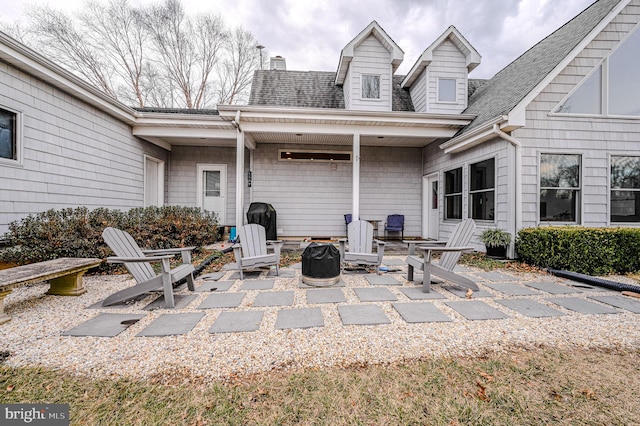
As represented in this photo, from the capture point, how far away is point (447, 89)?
26.8 feet

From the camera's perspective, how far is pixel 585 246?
15.0 ft

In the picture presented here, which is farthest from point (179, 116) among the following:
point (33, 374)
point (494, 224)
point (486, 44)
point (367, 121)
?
point (486, 44)

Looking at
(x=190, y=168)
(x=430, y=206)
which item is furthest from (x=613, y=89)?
(x=190, y=168)

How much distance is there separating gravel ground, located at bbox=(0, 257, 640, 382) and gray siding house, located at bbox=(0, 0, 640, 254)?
2925 mm

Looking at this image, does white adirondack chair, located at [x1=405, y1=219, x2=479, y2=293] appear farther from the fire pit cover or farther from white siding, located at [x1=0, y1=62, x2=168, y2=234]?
white siding, located at [x1=0, y1=62, x2=168, y2=234]

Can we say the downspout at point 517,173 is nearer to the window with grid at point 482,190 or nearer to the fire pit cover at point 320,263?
the window with grid at point 482,190

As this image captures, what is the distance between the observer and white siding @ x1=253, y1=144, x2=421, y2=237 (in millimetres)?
8719

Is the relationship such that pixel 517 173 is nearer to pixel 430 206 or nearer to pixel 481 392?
pixel 430 206

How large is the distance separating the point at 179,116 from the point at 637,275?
32.1 feet

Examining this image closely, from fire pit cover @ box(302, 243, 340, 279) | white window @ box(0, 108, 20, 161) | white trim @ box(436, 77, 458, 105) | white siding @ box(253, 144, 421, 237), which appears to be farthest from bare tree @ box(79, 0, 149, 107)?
fire pit cover @ box(302, 243, 340, 279)

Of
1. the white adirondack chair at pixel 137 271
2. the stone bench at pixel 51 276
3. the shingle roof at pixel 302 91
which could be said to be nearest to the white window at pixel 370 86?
the shingle roof at pixel 302 91

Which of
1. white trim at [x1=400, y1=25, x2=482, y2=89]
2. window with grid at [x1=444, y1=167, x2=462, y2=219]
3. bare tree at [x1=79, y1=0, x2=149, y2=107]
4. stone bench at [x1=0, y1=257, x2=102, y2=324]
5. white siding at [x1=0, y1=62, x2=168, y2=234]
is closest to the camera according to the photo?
stone bench at [x1=0, y1=257, x2=102, y2=324]

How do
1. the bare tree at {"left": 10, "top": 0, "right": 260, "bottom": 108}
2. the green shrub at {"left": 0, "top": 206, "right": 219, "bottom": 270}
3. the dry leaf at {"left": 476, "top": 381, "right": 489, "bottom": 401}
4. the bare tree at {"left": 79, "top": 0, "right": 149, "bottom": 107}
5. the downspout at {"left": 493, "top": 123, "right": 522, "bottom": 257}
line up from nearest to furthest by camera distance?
the dry leaf at {"left": 476, "top": 381, "right": 489, "bottom": 401}
the green shrub at {"left": 0, "top": 206, "right": 219, "bottom": 270}
the downspout at {"left": 493, "top": 123, "right": 522, "bottom": 257}
the bare tree at {"left": 10, "top": 0, "right": 260, "bottom": 108}
the bare tree at {"left": 79, "top": 0, "right": 149, "bottom": 107}

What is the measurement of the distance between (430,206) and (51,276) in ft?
28.9
